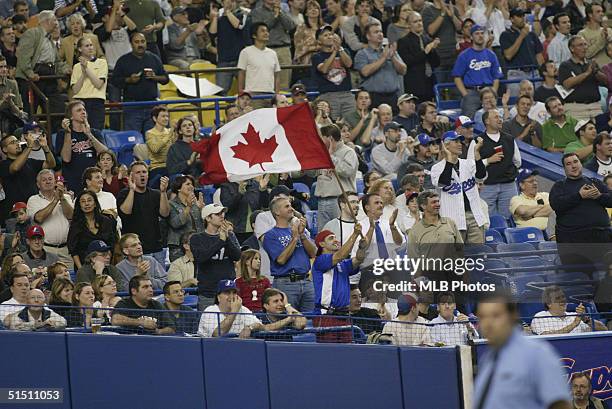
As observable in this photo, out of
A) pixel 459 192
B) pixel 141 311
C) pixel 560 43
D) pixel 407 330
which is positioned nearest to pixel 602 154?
pixel 459 192

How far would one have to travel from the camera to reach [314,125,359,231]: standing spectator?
15586 mm

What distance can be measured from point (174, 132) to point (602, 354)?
6.07 meters

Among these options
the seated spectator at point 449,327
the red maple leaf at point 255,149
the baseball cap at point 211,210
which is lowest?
the seated spectator at point 449,327

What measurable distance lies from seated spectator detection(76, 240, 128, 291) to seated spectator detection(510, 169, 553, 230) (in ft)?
16.1

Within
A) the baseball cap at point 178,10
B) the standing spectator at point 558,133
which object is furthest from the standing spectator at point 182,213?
the baseball cap at point 178,10

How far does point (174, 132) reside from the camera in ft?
54.6

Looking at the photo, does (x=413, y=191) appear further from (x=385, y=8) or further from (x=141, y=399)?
(x=385, y=8)

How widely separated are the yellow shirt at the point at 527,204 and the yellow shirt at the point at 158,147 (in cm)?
400

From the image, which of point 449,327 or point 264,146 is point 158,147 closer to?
point 264,146

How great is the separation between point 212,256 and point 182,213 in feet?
5.09

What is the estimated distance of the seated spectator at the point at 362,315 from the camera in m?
12.9

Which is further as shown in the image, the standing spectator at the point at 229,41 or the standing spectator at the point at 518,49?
the standing spectator at the point at 518,49

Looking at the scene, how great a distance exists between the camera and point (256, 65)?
61.5ft

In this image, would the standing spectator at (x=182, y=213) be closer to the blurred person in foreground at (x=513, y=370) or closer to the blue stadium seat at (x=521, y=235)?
the blue stadium seat at (x=521, y=235)
